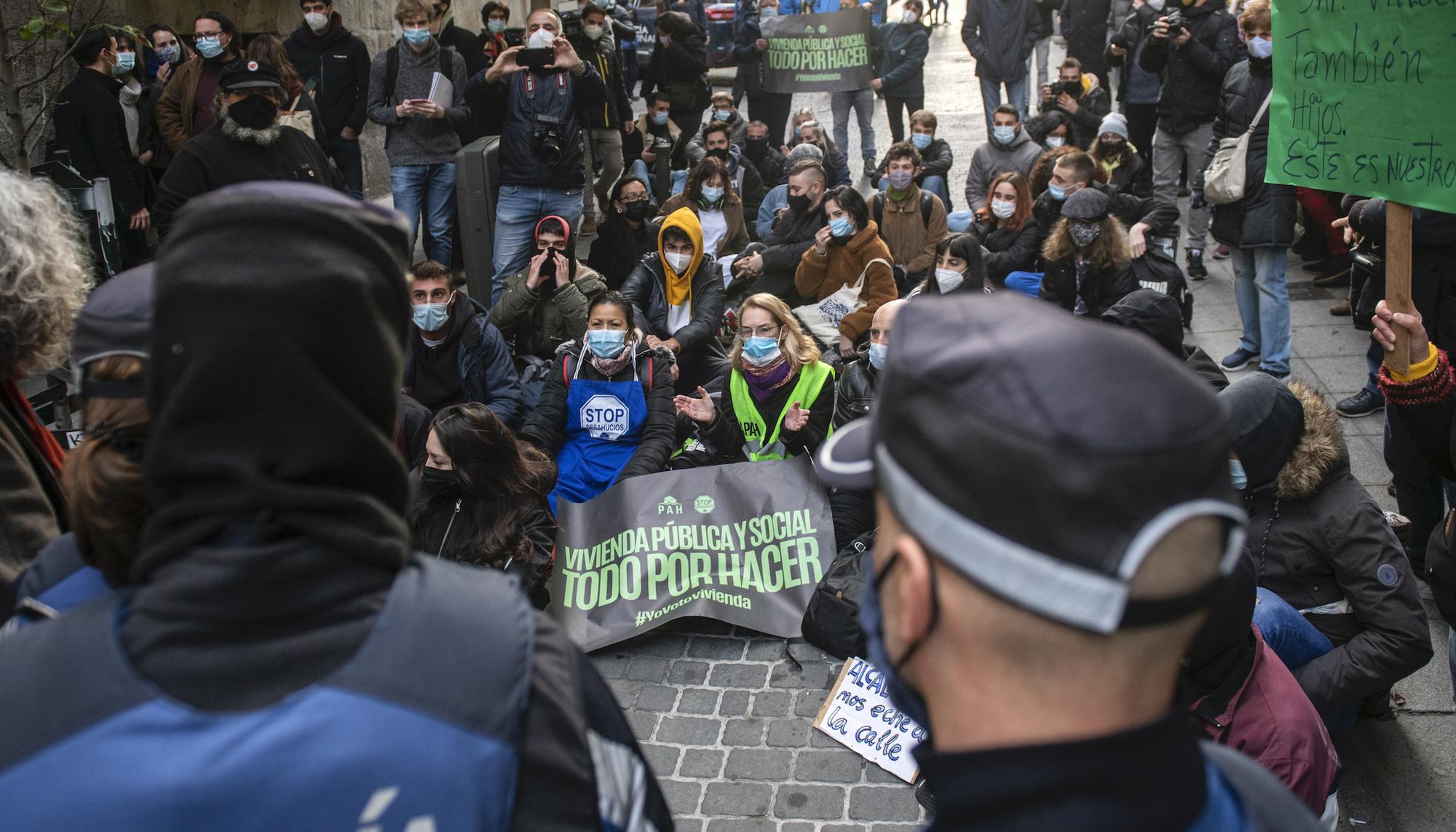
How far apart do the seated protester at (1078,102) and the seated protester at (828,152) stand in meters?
2.06

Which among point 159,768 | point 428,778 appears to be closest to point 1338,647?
point 428,778

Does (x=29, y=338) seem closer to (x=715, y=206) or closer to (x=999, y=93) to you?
(x=715, y=206)

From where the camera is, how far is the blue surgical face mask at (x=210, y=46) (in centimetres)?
838

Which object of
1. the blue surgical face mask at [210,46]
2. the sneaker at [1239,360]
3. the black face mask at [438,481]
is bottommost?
the sneaker at [1239,360]

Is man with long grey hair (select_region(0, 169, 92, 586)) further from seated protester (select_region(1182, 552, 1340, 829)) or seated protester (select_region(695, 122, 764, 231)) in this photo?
seated protester (select_region(695, 122, 764, 231))

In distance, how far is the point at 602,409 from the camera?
6227 millimetres

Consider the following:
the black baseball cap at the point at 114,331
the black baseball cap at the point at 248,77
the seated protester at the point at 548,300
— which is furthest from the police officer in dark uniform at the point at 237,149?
the black baseball cap at the point at 114,331

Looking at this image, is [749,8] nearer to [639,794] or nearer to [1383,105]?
[1383,105]

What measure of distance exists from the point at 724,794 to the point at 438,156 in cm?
652

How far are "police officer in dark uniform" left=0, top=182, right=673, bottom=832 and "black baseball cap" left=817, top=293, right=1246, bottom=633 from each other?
0.56 m

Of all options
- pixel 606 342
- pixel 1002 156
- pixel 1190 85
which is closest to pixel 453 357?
pixel 606 342

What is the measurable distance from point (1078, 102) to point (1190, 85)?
248 cm

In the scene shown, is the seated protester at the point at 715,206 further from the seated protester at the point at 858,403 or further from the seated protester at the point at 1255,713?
the seated protester at the point at 1255,713

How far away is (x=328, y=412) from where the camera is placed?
4.30ft
